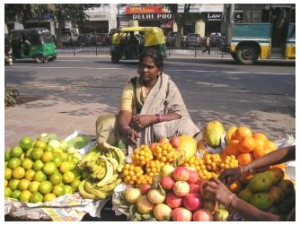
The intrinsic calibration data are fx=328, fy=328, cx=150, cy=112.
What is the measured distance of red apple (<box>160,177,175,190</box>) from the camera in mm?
2545

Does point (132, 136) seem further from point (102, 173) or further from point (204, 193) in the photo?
point (204, 193)

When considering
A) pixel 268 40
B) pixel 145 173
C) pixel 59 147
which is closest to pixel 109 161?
pixel 145 173

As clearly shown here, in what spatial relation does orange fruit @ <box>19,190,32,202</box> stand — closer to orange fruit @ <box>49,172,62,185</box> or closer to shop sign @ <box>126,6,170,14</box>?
orange fruit @ <box>49,172,62,185</box>

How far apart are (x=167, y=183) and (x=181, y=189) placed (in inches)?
5.1

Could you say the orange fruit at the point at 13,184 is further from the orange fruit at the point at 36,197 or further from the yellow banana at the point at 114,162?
the yellow banana at the point at 114,162

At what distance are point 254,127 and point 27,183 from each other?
4.13 meters

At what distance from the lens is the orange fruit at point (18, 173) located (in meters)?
2.97

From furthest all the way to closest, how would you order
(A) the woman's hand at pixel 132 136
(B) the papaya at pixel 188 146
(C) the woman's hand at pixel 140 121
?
(C) the woman's hand at pixel 140 121 < (A) the woman's hand at pixel 132 136 < (B) the papaya at pixel 188 146

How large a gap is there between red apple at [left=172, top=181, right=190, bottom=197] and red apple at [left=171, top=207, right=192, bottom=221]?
4.4 inches

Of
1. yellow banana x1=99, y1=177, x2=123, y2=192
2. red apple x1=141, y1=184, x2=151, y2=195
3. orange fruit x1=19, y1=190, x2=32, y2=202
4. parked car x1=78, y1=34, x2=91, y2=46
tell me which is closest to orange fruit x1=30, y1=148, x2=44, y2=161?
orange fruit x1=19, y1=190, x2=32, y2=202

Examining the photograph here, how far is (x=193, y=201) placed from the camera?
2441mm

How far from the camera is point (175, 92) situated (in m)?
3.62

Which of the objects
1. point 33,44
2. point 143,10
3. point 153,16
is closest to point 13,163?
point 33,44

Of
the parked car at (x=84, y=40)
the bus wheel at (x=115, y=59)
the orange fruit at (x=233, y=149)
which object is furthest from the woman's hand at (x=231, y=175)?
the parked car at (x=84, y=40)
